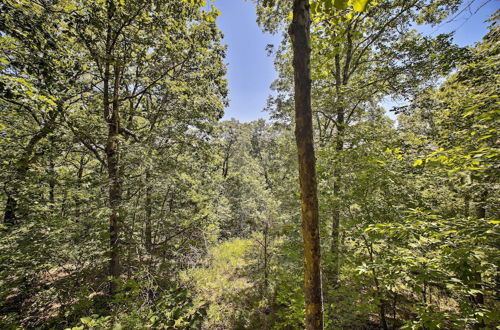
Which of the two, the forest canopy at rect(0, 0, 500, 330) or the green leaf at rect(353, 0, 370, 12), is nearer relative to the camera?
the green leaf at rect(353, 0, 370, 12)

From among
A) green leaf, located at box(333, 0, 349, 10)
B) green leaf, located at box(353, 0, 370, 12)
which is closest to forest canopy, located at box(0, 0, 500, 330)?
green leaf, located at box(353, 0, 370, 12)

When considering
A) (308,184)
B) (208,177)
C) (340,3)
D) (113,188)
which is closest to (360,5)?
(340,3)

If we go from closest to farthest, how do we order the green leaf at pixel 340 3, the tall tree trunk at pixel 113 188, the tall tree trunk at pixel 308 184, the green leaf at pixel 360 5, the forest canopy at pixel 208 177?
the green leaf at pixel 360 5 < the green leaf at pixel 340 3 < the tall tree trunk at pixel 308 184 < the forest canopy at pixel 208 177 < the tall tree trunk at pixel 113 188

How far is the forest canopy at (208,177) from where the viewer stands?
214 centimetres

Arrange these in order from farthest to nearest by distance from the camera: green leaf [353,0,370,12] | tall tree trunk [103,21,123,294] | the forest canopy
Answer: tall tree trunk [103,21,123,294] < the forest canopy < green leaf [353,0,370,12]

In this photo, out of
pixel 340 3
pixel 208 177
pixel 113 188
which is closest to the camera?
pixel 340 3

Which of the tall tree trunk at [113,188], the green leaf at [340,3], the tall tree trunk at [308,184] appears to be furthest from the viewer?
the tall tree trunk at [113,188]

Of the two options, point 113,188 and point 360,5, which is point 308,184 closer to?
point 360,5

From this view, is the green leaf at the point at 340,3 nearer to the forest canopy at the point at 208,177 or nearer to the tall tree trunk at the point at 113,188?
the forest canopy at the point at 208,177

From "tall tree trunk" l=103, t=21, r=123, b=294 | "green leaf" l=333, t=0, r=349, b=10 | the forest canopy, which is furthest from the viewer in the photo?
"tall tree trunk" l=103, t=21, r=123, b=294

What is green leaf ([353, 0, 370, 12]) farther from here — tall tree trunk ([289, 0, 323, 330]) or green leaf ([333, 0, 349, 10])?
tall tree trunk ([289, 0, 323, 330])

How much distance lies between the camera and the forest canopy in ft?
7.04

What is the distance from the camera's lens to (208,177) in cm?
669

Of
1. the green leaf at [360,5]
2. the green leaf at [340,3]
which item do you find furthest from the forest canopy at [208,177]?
the green leaf at [340,3]
